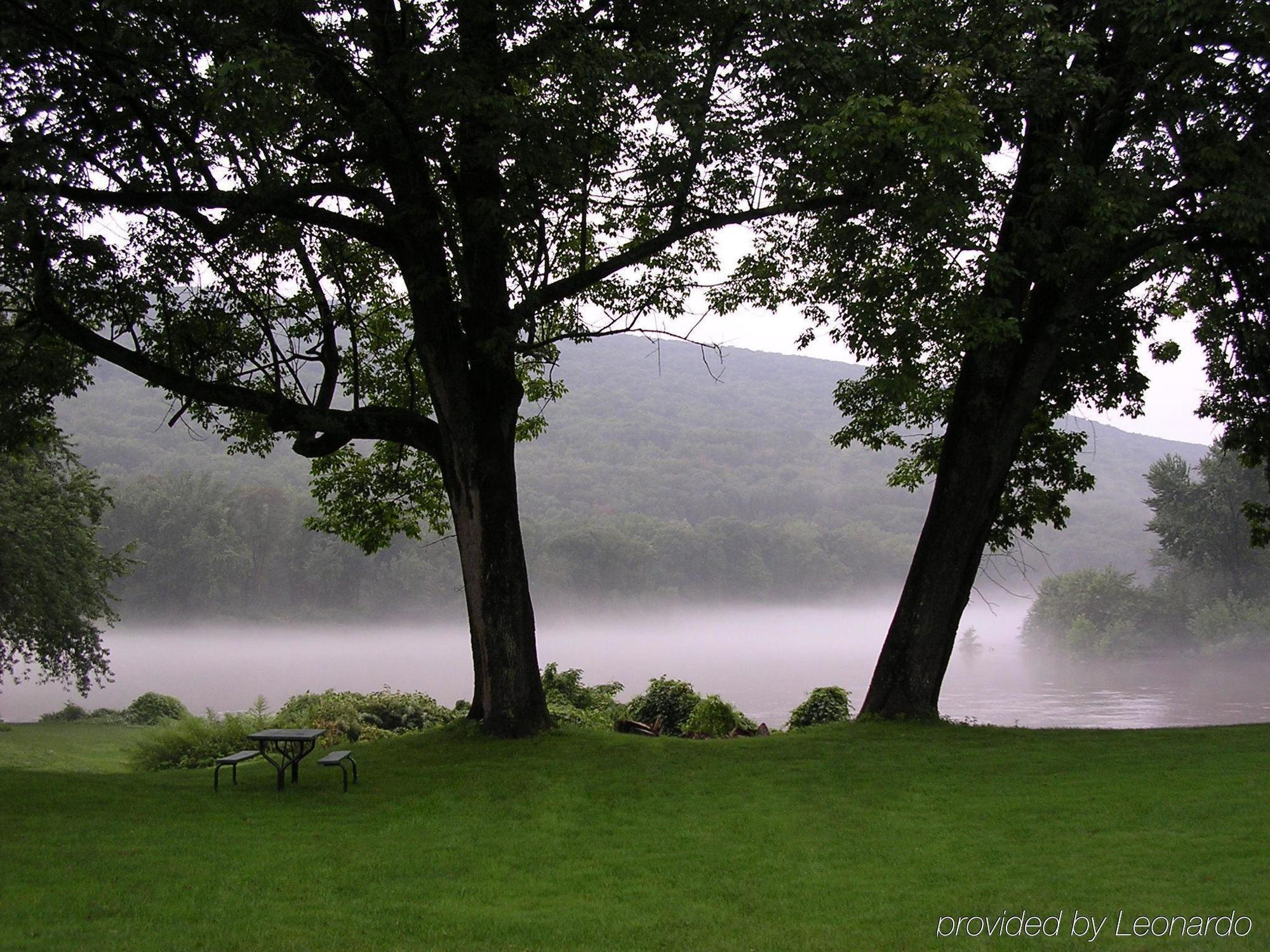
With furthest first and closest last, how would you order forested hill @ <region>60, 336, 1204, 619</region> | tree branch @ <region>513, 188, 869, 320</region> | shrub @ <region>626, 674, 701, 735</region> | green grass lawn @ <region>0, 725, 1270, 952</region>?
forested hill @ <region>60, 336, 1204, 619</region>
shrub @ <region>626, 674, 701, 735</region>
tree branch @ <region>513, 188, 869, 320</region>
green grass lawn @ <region>0, 725, 1270, 952</region>

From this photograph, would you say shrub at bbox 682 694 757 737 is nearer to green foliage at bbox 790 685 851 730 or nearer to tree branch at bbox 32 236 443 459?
green foliage at bbox 790 685 851 730

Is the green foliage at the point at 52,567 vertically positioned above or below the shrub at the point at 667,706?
above

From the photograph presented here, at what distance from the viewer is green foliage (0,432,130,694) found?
71.8 feet

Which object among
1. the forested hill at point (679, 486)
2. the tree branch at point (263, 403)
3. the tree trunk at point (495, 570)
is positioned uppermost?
the forested hill at point (679, 486)

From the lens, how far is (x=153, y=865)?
6.95m

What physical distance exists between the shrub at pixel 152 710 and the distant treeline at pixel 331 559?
33514 millimetres

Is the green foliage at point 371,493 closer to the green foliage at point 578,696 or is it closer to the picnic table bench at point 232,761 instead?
the picnic table bench at point 232,761

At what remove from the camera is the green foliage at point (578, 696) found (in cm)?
1944

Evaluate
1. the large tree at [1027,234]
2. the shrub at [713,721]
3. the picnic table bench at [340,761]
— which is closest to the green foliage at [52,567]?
the picnic table bench at [340,761]

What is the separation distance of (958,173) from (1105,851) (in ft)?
25.6

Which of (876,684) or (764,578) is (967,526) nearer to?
(876,684)

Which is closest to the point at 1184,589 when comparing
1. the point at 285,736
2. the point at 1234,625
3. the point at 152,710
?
the point at 1234,625

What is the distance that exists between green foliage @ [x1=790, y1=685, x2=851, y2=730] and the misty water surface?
78.9 feet

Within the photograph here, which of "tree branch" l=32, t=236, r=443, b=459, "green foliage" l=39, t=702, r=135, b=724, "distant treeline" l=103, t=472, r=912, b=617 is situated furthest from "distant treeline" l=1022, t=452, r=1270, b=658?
"green foliage" l=39, t=702, r=135, b=724
